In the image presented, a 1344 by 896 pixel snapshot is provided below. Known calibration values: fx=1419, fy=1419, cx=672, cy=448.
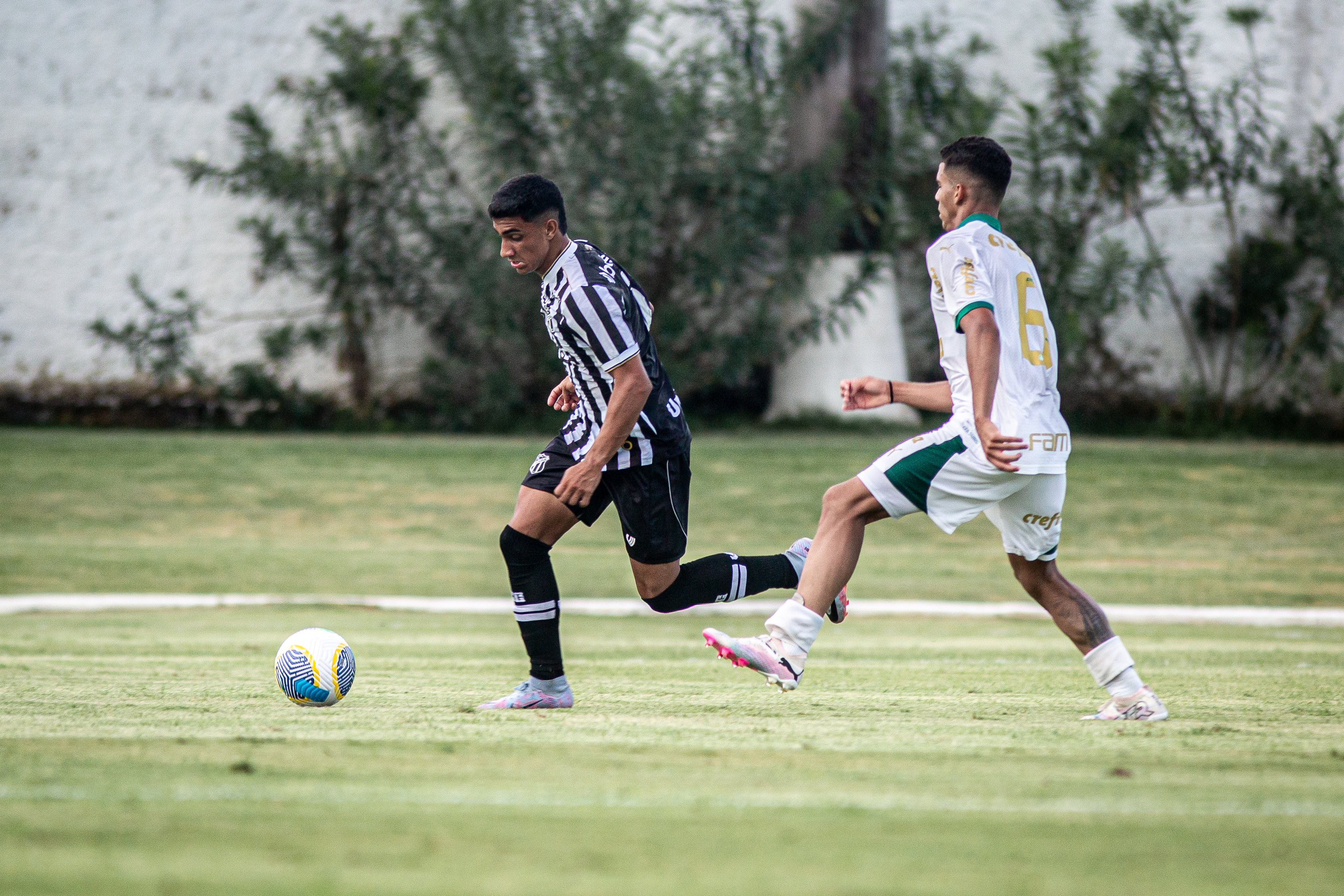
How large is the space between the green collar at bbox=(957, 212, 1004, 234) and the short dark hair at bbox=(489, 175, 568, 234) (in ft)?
5.21

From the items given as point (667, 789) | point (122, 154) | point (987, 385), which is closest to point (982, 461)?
point (987, 385)

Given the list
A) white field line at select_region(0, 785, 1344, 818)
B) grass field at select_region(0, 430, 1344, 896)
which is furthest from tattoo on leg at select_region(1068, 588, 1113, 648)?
white field line at select_region(0, 785, 1344, 818)

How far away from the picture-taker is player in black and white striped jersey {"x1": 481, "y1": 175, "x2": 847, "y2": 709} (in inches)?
225

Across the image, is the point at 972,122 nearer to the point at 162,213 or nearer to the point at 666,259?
the point at 666,259

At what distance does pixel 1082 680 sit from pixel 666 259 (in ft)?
42.3

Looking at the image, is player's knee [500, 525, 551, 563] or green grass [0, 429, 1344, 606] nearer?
player's knee [500, 525, 551, 563]

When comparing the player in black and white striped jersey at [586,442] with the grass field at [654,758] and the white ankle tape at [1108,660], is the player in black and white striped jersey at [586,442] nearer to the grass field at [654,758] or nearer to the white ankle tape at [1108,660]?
the grass field at [654,758]

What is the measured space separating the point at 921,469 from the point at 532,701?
1804mm

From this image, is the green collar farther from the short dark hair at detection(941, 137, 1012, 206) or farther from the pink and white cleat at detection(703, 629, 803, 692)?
the pink and white cleat at detection(703, 629, 803, 692)

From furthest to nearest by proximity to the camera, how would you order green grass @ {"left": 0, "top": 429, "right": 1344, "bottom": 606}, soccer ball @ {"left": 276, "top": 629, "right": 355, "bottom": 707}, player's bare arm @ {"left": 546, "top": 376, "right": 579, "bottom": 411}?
1. green grass @ {"left": 0, "top": 429, "right": 1344, "bottom": 606}
2. player's bare arm @ {"left": 546, "top": 376, "right": 579, "bottom": 411}
3. soccer ball @ {"left": 276, "top": 629, "right": 355, "bottom": 707}

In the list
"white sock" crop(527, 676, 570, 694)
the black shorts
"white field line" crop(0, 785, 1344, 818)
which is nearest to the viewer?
"white field line" crop(0, 785, 1344, 818)

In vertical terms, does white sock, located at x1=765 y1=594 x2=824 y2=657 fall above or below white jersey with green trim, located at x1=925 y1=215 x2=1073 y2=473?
below

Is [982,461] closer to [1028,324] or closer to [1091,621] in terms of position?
[1028,324]

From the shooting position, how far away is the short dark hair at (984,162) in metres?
5.48
